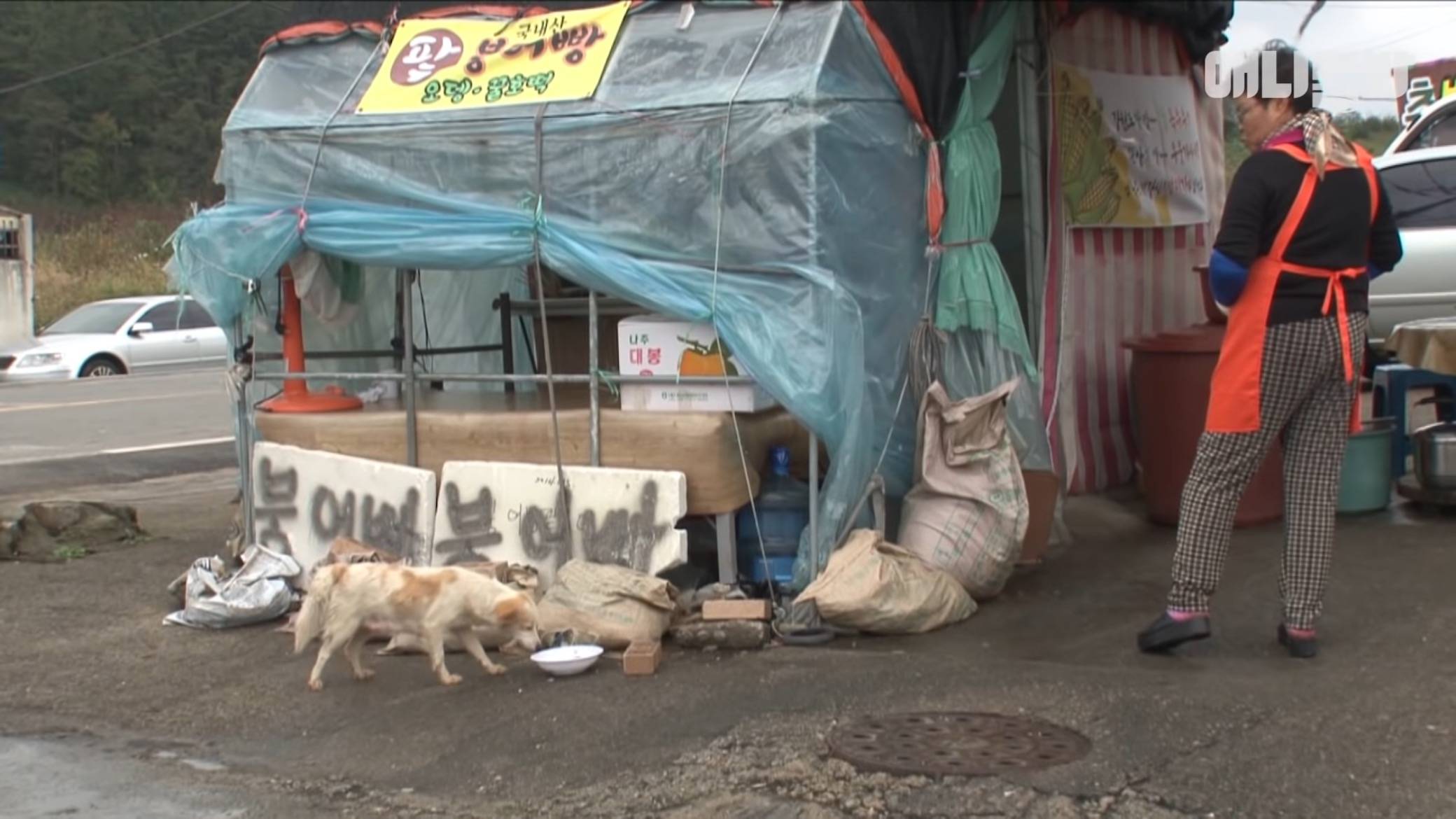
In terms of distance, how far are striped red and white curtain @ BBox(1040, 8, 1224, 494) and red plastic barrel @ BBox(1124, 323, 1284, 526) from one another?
1.88ft

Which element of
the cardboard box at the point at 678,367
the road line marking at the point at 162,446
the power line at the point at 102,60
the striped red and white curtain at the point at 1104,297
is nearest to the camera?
the cardboard box at the point at 678,367

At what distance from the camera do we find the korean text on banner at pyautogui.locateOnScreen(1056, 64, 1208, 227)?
8.13 meters

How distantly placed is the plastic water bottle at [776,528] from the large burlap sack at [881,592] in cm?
30

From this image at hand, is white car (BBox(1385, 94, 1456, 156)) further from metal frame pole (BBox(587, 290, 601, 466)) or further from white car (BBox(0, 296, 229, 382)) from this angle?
white car (BBox(0, 296, 229, 382))

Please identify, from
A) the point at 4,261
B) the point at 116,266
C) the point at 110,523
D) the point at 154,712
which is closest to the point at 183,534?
the point at 110,523

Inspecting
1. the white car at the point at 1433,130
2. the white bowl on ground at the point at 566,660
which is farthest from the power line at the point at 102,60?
the white bowl on ground at the point at 566,660

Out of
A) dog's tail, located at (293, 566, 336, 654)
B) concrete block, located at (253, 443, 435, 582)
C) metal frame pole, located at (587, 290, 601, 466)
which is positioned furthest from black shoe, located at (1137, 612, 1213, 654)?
concrete block, located at (253, 443, 435, 582)

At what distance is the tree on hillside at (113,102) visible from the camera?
4872 cm

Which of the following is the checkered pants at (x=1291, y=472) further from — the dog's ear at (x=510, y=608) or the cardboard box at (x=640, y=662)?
the dog's ear at (x=510, y=608)

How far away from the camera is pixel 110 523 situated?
866cm

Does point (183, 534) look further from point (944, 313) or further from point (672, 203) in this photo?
point (944, 313)

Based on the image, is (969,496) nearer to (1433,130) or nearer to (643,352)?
(643,352)

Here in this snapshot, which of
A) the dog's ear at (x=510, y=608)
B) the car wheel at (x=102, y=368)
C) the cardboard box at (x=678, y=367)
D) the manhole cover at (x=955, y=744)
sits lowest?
the manhole cover at (x=955, y=744)

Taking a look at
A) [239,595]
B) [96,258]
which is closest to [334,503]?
[239,595]
